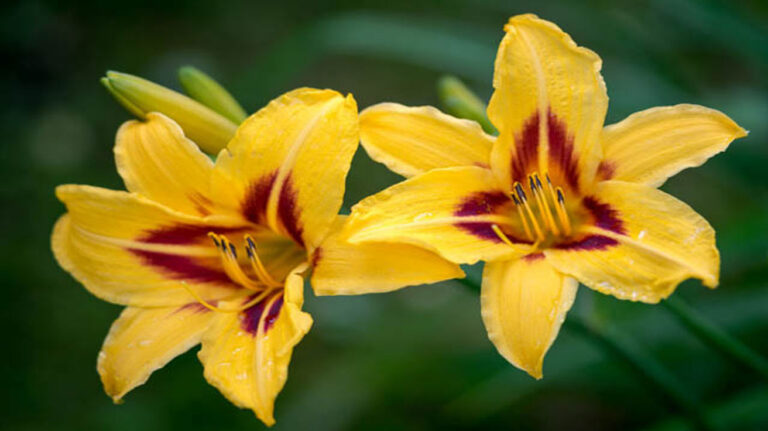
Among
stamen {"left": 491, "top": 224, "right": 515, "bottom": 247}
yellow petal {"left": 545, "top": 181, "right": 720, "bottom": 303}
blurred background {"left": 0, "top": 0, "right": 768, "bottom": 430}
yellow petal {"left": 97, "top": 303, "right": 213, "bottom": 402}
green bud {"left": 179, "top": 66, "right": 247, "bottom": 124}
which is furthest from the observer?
blurred background {"left": 0, "top": 0, "right": 768, "bottom": 430}

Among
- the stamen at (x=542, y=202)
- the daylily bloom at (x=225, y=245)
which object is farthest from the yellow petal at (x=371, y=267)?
the stamen at (x=542, y=202)

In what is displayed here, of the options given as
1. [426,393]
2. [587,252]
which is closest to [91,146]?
[426,393]

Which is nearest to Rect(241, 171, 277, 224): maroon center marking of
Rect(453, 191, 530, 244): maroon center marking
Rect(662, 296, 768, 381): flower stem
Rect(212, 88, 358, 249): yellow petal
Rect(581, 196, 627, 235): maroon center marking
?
Rect(212, 88, 358, 249): yellow petal

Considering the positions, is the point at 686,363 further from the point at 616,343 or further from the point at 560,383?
the point at 616,343

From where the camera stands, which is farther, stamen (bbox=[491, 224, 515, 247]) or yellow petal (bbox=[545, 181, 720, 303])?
stamen (bbox=[491, 224, 515, 247])

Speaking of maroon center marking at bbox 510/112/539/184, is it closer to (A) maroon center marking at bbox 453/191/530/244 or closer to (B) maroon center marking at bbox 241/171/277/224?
(A) maroon center marking at bbox 453/191/530/244

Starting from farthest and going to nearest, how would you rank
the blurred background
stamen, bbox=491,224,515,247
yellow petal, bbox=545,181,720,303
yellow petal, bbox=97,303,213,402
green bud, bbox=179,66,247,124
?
the blurred background
green bud, bbox=179,66,247,124
yellow petal, bbox=97,303,213,402
stamen, bbox=491,224,515,247
yellow petal, bbox=545,181,720,303
